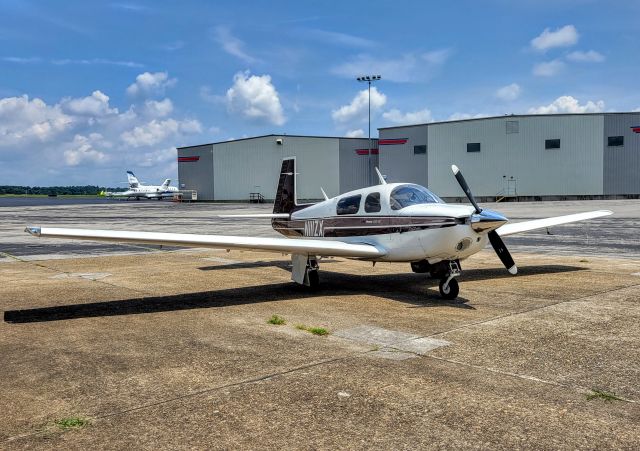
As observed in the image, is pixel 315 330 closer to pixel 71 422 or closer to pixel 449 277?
pixel 449 277

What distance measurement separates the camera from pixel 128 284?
41.9 ft

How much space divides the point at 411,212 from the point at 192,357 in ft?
18.7

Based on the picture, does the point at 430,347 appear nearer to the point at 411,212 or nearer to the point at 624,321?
the point at 624,321

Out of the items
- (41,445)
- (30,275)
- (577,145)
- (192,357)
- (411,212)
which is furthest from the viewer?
(577,145)

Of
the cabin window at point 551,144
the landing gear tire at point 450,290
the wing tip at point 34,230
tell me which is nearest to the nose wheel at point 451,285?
the landing gear tire at point 450,290

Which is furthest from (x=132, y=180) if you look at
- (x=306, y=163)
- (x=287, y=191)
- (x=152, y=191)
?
(x=287, y=191)

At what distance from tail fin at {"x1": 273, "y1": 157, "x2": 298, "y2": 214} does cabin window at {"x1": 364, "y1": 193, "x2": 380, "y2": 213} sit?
421cm

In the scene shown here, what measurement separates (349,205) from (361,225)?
71 centimetres

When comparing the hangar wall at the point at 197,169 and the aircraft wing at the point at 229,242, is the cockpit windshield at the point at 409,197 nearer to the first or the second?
the aircraft wing at the point at 229,242

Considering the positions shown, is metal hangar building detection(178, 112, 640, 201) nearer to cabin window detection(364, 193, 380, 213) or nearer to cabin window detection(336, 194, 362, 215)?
cabin window detection(336, 194, 362, 215)

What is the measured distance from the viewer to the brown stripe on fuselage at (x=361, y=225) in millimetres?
10434

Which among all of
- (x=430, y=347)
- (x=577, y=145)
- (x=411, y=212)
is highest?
(x=577, y=145)

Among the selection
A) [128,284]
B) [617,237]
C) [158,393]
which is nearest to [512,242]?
[617,237]

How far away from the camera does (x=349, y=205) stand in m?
12.5
